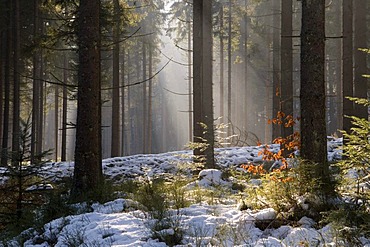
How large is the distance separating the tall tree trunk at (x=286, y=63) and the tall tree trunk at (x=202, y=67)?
305cm

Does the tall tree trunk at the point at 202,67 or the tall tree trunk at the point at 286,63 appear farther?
the tall tree trunk at the point at 286,63

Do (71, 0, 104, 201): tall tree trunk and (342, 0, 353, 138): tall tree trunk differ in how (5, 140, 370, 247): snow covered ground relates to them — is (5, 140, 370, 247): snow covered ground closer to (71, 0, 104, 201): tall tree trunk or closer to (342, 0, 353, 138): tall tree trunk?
(71, 0, 104, 201): tall tree trunk

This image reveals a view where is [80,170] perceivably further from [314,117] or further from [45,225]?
[314,117]

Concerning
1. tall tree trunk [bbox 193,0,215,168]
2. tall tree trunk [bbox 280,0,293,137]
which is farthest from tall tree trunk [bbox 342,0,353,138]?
tall tree trunk [bbox 193,0,215,168]

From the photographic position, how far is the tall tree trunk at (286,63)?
44.3ft

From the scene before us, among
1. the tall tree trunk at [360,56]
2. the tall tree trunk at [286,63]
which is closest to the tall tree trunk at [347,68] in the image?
the tall tree trunk at [360,56]

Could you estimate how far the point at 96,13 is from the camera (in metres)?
7.98

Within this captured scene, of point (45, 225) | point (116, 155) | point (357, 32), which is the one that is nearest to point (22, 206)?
point (45, 225)

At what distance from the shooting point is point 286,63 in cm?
1409

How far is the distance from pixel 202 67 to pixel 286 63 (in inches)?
146

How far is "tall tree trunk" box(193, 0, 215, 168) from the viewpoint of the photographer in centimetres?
1213

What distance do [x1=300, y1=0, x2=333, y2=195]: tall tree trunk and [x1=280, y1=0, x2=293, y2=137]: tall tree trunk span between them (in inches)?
309

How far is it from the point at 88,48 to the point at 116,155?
38.7 feet

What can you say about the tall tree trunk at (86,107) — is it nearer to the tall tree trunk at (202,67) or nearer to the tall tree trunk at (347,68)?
the tall tree trunk at (202,67)
